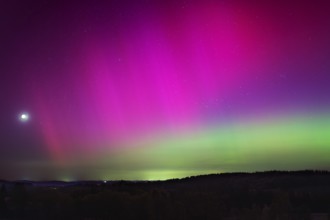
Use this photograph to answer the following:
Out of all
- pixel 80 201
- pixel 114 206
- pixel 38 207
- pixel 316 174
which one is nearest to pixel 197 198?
pixel 114 206

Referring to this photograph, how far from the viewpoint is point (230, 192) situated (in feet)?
273

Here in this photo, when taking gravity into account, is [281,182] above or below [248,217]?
above

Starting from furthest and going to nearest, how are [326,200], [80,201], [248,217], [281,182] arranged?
1. [281,182]
2. [326,200]
3. [80,201]
4. [248,217]

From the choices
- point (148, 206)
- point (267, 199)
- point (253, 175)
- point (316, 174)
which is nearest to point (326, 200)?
point (267, 199)

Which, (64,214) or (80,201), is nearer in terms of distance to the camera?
(64,214)

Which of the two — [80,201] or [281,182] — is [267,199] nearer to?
[80,201]

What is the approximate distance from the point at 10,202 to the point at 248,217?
Result: 30055 mm

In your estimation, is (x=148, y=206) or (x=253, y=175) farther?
(x=253, y=175)

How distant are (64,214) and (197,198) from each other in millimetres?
14602

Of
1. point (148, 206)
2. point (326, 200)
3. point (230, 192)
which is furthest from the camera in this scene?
point (230, 192)

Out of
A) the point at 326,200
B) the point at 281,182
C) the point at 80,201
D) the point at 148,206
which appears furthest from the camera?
the point at 281,182

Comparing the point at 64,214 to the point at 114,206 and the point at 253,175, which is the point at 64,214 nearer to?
the point at 114,206

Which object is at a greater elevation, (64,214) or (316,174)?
(316,174)

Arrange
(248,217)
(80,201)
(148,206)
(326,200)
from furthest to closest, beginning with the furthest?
(326,200) → (80,201) → (148,206) → (248,217)
